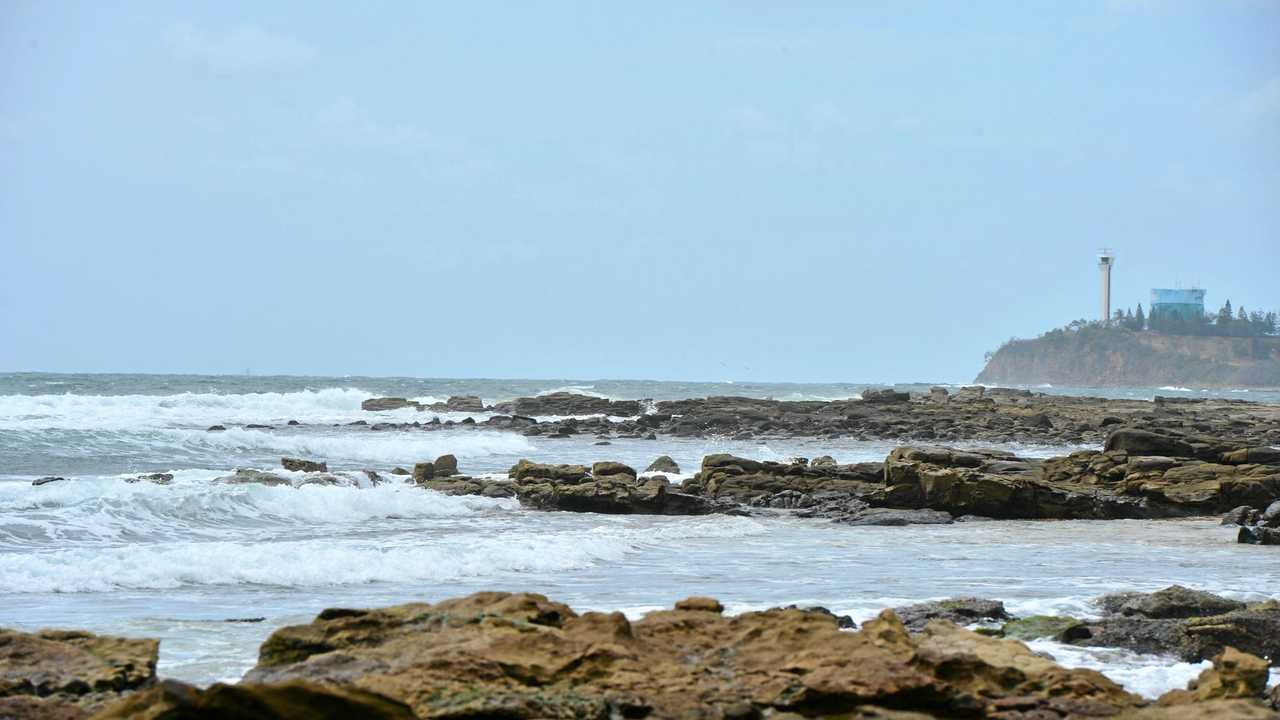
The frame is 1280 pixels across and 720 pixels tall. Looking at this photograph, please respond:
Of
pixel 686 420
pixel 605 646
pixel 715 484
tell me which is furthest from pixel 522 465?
pixel 686 420

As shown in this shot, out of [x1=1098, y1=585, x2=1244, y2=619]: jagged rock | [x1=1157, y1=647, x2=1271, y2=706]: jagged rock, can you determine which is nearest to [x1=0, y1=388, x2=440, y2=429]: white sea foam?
[x1=1098, y1=585, x2=1244, y2=619]: jagged rock

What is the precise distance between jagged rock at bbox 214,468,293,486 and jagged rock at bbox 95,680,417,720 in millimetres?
16720

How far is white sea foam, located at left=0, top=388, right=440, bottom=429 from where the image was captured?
1694 inches

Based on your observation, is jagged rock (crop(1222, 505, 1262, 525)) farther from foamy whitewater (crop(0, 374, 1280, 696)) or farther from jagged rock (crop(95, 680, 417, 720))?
jagged rock (crop(95, 680, 417, 720))

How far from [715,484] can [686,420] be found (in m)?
23.3

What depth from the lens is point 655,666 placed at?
5699mm

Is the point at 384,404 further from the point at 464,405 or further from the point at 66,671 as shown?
the point at 66,671

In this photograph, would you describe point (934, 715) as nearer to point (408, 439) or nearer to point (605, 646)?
point (605, 646)

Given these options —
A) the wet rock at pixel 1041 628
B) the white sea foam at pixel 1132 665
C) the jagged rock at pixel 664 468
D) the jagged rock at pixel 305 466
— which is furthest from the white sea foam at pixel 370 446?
the white sea foam at pixel 1132 665

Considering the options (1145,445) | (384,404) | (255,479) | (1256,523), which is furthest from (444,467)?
(384,404)

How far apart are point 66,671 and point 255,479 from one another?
15446 millimetres

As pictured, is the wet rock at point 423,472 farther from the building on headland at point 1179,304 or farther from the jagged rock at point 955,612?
the building on headland at point 1179,304

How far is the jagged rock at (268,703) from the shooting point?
4.19 m

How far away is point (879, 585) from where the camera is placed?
11.6 meters
